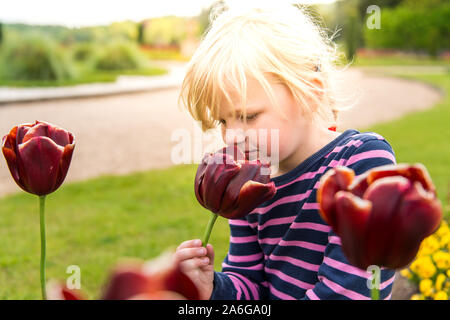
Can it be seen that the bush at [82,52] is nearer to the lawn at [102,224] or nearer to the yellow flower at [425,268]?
the lawn at [102,224]

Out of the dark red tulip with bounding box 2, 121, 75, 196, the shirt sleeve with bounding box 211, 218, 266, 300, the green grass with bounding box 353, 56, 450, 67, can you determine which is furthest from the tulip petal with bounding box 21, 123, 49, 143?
the green grass with bounding box 353, 56, 450, 67

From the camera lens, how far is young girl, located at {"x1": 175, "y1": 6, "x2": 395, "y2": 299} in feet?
3.81

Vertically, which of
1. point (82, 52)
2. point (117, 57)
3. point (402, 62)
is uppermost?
point (82, 52)

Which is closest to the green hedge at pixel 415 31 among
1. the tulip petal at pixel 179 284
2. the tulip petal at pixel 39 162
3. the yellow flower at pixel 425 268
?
the yellow flower at pixel 425 268

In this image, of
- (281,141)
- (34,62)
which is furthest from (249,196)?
(34,62)

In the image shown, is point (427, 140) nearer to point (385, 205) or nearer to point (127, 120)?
point (127, 120)

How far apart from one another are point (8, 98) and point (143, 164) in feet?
19.7

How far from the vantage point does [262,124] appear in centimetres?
118

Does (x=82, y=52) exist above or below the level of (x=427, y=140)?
above

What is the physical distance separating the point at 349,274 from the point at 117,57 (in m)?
19.8

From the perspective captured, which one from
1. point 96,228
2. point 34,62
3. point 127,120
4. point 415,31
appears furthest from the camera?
point 415,31

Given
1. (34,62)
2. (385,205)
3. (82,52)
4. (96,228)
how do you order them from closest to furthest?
1. (385,205)
2. (96,228)
3. (34,62)
4. (82,52)
